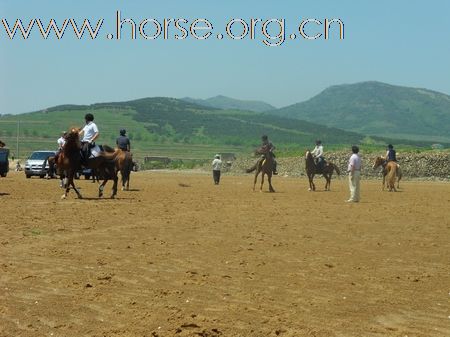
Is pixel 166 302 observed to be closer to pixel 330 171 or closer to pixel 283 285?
pixel 283 285

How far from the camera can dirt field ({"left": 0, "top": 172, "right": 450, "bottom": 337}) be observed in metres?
7.56

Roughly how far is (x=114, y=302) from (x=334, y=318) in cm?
212

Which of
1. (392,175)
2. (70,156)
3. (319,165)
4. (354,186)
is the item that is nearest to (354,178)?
(354,186)

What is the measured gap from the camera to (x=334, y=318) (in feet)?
25.8

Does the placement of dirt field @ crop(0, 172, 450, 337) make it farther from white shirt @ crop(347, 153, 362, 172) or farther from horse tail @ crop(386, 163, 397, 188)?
horse tail @ crop(386, 163, 397, 188)

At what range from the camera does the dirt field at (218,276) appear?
7.56 metres

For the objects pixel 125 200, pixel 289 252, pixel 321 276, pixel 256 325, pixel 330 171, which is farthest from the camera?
pixel 330 171

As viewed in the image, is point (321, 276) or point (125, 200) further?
point (125, 200)

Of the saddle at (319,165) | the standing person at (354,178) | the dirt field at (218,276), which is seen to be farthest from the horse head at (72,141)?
the saddle at (319,165)

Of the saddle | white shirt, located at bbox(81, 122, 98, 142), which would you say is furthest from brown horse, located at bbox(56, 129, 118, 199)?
the saddle

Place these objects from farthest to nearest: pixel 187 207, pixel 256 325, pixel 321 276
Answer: pixel 187 207
pixel 321 276
pixel 256 325

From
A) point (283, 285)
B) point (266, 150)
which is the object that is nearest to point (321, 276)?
point (283, 285)

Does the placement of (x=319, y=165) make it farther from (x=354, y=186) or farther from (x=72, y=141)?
(x=72, y=141)

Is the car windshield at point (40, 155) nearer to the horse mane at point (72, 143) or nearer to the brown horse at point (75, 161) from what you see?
Answer: the brown horse at point (75, 161)
